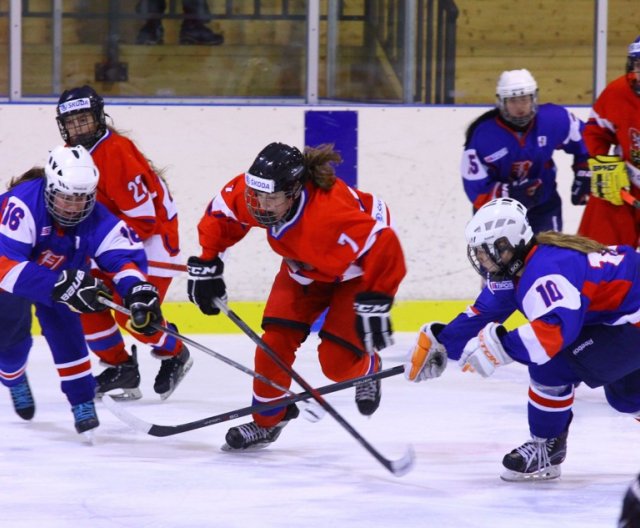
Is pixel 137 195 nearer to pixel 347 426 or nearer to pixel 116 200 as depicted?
pixel 116 200

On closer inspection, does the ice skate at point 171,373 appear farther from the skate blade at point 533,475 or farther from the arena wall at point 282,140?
the skate blade at point 533,475

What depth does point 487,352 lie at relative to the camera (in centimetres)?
311

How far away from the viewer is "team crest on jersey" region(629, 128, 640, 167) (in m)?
4.58

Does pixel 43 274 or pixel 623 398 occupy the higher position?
pixel 43 274

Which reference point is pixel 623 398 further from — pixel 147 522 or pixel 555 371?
pixel 147 522

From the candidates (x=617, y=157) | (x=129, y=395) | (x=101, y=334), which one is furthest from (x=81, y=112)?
(x=617, y=157)

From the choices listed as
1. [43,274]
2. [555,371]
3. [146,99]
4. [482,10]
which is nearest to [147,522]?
[43,274]

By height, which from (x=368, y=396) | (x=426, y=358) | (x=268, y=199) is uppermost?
(x=268, y=199)

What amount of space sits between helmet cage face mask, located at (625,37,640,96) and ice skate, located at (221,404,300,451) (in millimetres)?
1707

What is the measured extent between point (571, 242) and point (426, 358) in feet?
1.51

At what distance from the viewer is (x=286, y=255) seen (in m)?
3.69

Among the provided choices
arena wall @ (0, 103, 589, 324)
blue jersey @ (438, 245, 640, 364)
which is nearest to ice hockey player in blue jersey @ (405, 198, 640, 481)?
blue jersey @ (438, 245, 640, 364)

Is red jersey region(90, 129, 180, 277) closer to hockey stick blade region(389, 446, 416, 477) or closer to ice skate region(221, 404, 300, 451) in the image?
ice skate region(221, 404, 300, 451)

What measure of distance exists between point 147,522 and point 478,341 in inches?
34.7
